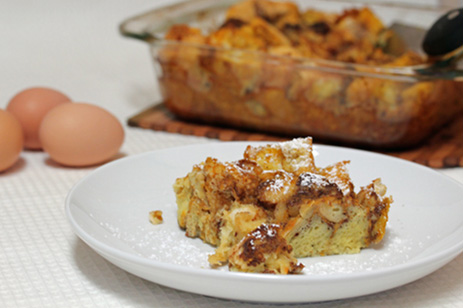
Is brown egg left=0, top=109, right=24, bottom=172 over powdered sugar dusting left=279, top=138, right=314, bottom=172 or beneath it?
beneath

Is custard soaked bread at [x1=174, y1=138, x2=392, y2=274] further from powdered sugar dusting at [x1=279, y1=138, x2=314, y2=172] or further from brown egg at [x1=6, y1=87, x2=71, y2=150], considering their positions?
brown egg at [x1=6, y1=87, x2=71, y2=150]

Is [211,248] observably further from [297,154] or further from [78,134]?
[78,134]

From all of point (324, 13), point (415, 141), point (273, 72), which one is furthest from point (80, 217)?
point (324, 13)

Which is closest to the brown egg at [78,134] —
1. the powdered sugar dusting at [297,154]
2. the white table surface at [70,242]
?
the white table surface at [70,242]

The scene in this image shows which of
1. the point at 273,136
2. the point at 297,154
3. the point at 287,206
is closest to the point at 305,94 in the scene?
the point at 273,136

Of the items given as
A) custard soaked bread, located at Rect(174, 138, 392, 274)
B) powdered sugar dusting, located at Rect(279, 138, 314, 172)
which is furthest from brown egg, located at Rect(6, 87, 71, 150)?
powdered sugar dusting, located at Rect(279, 138, 314, 172)

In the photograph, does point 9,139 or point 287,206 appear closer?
point 287,206

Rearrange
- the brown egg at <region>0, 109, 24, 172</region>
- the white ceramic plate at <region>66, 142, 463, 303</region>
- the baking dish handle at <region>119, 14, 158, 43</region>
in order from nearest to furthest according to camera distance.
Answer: the white ceramic plate at <region>66, 142, 463, 303</region> → the brown egg at <region>0, 109, 24, 172</region> → the baking dish handle at <region>119, 14, 158, 43</region>

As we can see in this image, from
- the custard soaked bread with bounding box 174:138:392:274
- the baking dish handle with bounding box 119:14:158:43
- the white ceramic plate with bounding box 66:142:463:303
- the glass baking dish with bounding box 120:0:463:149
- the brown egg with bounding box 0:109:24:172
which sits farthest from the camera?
the baking dish handle with bounding box 119:14:158:43
